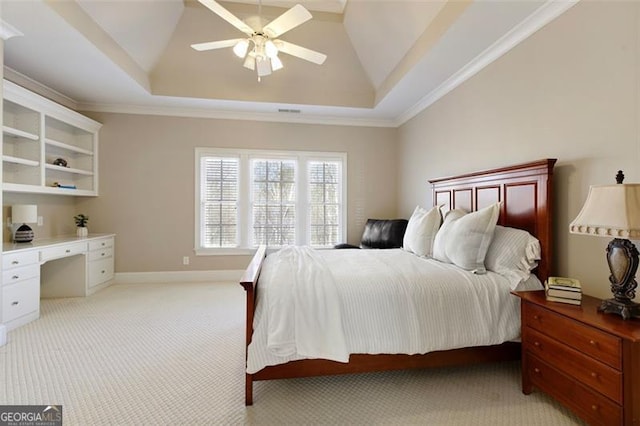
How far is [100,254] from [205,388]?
10.6 feet

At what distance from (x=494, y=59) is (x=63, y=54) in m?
4.40

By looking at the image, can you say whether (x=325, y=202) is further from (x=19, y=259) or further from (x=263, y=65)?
(x=19, y=259)

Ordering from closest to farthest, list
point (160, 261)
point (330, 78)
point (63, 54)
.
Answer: point (63, 54) < point (330, 78) < point (160, 261)

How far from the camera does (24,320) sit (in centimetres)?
301

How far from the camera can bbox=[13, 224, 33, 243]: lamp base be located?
3346mm

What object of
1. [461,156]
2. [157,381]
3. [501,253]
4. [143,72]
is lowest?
[157,381]

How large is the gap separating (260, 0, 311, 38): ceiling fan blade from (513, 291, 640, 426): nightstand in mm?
2572

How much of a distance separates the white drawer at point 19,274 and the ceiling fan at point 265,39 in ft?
9.15

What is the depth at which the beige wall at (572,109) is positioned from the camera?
1.82 meters

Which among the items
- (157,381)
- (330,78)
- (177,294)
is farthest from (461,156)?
(177,294)

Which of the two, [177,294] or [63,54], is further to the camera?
[177,294]

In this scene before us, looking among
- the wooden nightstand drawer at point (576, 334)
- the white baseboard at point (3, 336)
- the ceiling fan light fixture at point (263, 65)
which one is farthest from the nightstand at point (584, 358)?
the white baseboard at point (3, 336)

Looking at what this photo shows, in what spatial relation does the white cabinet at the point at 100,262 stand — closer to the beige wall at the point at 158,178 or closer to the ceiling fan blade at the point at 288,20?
the beige wall at the point at 158,178

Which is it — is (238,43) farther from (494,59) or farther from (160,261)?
(160,261)
